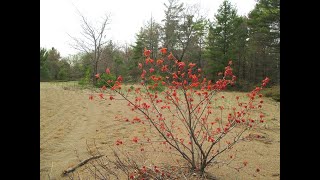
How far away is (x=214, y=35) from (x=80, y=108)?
12.8 m

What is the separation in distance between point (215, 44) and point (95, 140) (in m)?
15.2

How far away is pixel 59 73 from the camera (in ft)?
81.3

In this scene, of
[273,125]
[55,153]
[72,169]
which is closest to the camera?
[72,169]

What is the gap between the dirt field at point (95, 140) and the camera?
3.34 metres

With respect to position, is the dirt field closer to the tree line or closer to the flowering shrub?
the flowering shrub

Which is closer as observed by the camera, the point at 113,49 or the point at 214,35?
the point at 214,35

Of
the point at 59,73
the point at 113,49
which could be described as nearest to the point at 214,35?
the point at 113,49

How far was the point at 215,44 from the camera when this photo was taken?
18.6 metres

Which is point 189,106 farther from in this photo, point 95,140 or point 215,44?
point 215,44

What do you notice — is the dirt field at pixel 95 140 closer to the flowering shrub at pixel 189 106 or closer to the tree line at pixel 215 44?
the flowering shrub at pixel 189 106

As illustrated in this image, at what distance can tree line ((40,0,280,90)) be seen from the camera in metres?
16.9

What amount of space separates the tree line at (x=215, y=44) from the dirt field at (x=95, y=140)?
929cm
